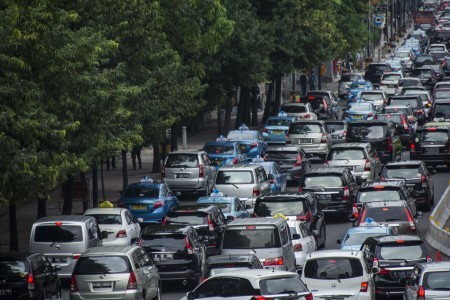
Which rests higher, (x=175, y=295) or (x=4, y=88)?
(x=4, y=88)

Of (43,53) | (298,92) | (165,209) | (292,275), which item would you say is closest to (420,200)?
(165,209)

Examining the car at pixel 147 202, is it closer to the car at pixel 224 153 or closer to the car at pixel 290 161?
the car at pixel 290 161

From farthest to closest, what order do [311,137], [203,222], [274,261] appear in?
[311,137] < [203,222] < [274,261]

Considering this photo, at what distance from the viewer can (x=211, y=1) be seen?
158 ft

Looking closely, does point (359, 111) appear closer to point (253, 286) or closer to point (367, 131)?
point (367, 131)

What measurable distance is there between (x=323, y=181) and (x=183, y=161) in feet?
23.3

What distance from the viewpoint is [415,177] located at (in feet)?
135

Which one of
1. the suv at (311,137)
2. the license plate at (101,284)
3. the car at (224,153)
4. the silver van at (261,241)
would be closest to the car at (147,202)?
the car at (224,153)

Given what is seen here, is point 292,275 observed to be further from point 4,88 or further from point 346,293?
point 4,88

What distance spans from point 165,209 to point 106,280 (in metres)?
13.3

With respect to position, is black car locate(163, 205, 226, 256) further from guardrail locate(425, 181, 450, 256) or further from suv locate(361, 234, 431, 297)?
suv locate(361, 234, 431, 297)

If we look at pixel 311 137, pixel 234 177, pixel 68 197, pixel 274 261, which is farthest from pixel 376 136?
pixel 274 261

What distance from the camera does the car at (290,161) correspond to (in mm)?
47094

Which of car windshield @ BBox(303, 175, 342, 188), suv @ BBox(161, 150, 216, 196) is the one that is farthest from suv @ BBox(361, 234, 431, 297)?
suv @ BBox(161, 150, 216, 196)
